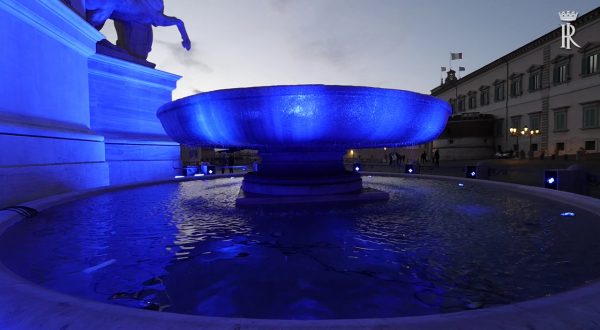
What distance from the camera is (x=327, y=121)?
404 cm

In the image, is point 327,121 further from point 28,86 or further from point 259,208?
point 28,86

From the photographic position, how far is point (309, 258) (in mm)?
2283

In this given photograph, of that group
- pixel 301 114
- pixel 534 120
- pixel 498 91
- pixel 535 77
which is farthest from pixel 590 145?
pixel 301 114

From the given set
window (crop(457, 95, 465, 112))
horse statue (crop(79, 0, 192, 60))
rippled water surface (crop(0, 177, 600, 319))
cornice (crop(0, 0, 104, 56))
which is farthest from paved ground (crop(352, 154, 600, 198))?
window (crop(457, 95, 465, 112))

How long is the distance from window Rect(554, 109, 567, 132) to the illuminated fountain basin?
31.4 metres

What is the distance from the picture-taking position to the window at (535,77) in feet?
106

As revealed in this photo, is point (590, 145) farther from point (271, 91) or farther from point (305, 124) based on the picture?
point (271, 91)

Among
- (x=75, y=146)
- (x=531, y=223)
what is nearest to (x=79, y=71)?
(x=75, y=146)

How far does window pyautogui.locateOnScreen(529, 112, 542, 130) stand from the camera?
32.5 metres

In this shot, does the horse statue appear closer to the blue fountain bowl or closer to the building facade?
the blue fountain bowl

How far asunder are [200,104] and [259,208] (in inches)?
61.3

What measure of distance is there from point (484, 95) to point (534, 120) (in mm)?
10318

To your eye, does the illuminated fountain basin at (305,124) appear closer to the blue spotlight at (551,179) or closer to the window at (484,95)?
the blue spotlight at (551,179)

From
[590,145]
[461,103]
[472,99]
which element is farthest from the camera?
[461,103]
